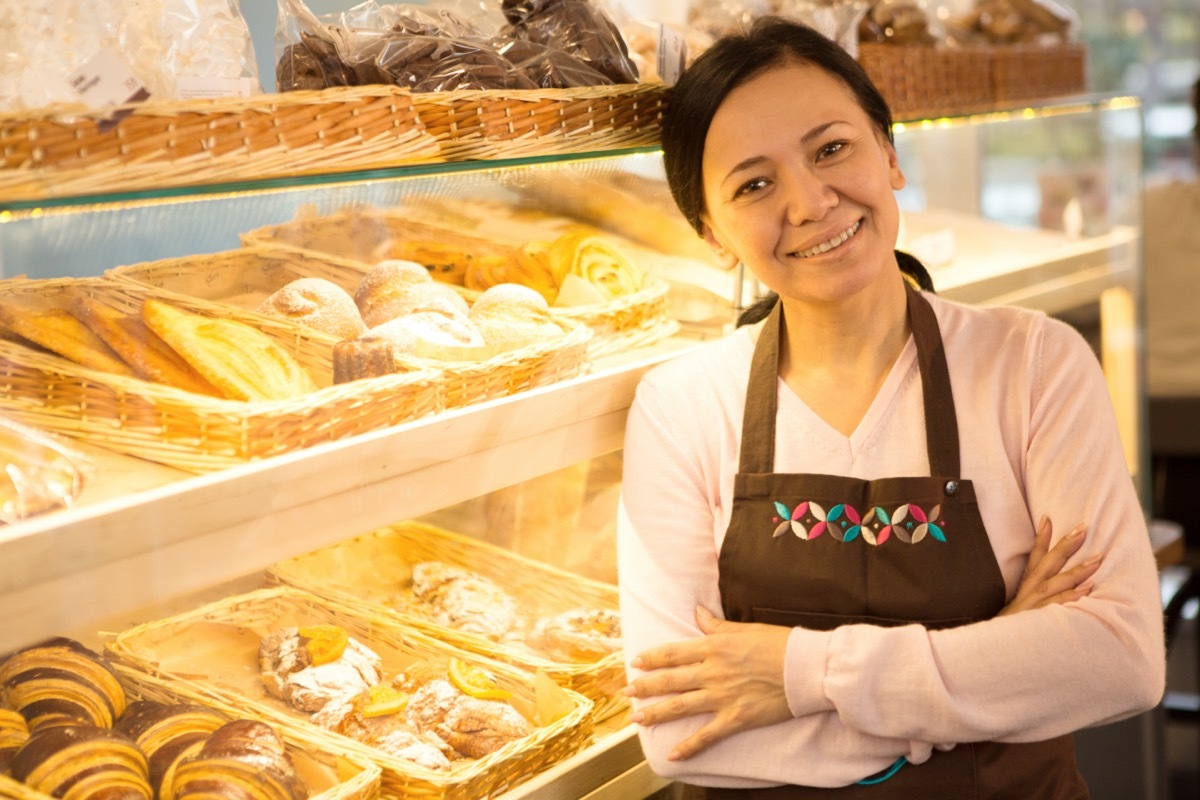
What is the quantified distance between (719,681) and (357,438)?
1.80 feet

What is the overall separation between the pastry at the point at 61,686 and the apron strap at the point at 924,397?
33.5 inches

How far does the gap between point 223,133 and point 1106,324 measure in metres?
2.42

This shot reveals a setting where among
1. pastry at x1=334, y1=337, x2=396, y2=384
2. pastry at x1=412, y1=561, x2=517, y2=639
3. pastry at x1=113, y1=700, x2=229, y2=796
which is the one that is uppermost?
pastry at x1=334, y1=337, x2=396, y2=384

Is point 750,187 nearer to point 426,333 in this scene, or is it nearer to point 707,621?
point 426,333

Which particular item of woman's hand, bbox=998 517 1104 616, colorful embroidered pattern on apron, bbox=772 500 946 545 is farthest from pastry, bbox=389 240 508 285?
woman's hand, bbox=998 517 1104 616

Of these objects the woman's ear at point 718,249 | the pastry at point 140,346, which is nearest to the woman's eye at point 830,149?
the woman's ear at point 718,249

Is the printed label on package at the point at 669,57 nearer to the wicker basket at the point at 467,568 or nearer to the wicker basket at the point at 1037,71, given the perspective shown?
the wicker basket at the point at 467,568

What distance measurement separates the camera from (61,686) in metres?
1.39

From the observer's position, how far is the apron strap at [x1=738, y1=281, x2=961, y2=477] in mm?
1562

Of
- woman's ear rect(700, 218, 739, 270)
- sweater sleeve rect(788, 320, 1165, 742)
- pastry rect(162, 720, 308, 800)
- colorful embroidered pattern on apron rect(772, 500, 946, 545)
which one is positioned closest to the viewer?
pastry rect(162, 720, 308, 800)

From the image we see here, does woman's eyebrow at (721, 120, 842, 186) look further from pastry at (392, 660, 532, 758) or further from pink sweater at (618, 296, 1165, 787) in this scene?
pastry at (392, 660, 532, 758)

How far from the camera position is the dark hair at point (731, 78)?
1.63 m

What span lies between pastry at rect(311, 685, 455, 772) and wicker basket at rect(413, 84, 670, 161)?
2.38 ft

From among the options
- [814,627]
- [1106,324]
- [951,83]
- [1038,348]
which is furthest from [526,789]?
[1106,324]
